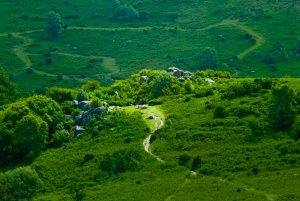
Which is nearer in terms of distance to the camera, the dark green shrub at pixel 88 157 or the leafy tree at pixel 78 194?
the leafy tree at pixel 78 194

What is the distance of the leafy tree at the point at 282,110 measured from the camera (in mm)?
94688

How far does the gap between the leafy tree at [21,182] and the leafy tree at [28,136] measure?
15360mm

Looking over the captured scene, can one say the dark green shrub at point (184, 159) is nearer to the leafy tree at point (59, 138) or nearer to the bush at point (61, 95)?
the leafy tree at point (59, 138)

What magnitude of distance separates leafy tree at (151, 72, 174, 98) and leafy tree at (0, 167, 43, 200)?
4216cm

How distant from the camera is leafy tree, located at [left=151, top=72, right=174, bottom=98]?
124062mm

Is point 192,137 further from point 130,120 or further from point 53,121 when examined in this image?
point 53,121

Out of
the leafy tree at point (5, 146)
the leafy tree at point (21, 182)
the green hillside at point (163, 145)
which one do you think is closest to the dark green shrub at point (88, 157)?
the green hillside at point (163, 145)

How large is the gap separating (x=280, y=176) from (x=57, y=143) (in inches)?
1690

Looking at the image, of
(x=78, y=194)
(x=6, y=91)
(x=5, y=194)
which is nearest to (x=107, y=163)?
(x=78, y=194)

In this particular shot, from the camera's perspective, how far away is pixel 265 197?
7719 cm

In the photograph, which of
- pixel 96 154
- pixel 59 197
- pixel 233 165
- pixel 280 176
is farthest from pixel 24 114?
pixel 280 176

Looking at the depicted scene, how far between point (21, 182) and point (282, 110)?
42.4m

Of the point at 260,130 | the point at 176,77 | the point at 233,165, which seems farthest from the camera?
the point at 176,77

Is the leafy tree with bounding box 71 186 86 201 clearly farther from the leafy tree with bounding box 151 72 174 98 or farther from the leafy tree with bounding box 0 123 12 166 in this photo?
the leafy tree with bounding box 151 72 174 98
